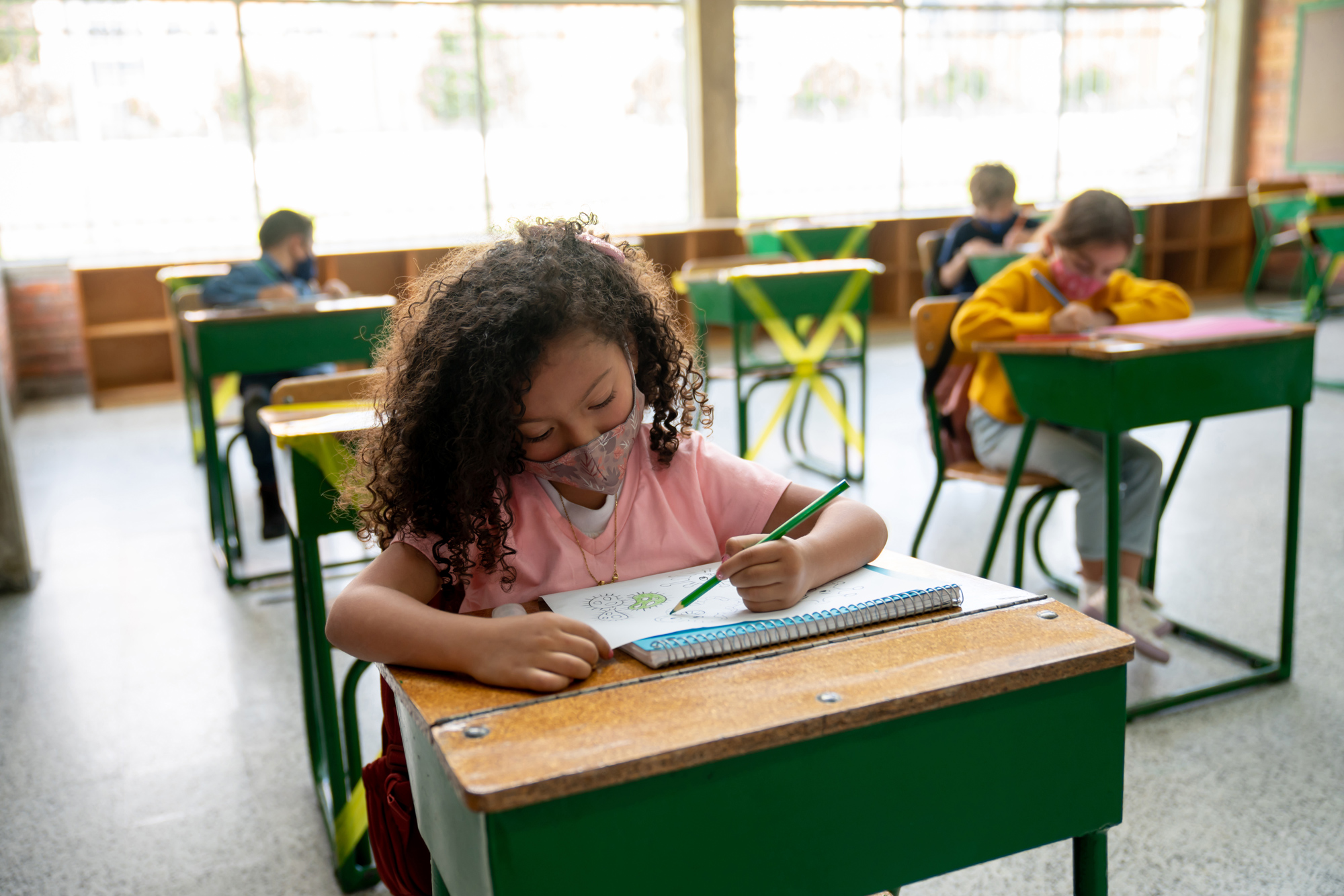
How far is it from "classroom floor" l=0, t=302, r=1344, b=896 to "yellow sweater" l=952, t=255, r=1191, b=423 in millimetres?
621

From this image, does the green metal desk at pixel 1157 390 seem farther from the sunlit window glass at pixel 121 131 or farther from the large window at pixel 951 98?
the large window at pixel 951 98

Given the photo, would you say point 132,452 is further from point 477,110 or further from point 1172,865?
point 1172,865

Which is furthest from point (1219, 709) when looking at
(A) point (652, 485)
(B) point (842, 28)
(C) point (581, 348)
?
(B) point (842, 28)

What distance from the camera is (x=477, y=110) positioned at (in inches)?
278

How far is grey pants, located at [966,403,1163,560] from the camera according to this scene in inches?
84.0

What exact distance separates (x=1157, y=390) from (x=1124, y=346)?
96 millimetres

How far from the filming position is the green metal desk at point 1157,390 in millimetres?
1845

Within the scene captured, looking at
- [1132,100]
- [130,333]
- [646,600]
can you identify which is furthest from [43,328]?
[1132,100]

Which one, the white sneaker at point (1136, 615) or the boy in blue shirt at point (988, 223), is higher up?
the boy in blue shirt at point (988, 223)

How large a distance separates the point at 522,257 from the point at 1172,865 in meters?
1.28

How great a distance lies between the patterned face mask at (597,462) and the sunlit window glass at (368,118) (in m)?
6.18

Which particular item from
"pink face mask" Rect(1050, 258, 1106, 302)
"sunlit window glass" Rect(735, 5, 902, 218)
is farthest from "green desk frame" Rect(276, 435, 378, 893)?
"sunlit window glass" Rect(735, 5, 902, 218)

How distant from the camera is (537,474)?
39.4 inches

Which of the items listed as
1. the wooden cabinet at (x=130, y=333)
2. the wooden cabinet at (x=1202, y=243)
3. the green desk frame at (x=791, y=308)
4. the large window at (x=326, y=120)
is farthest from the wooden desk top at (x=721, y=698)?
the wooden cabinet at (x=1202, y=243)
